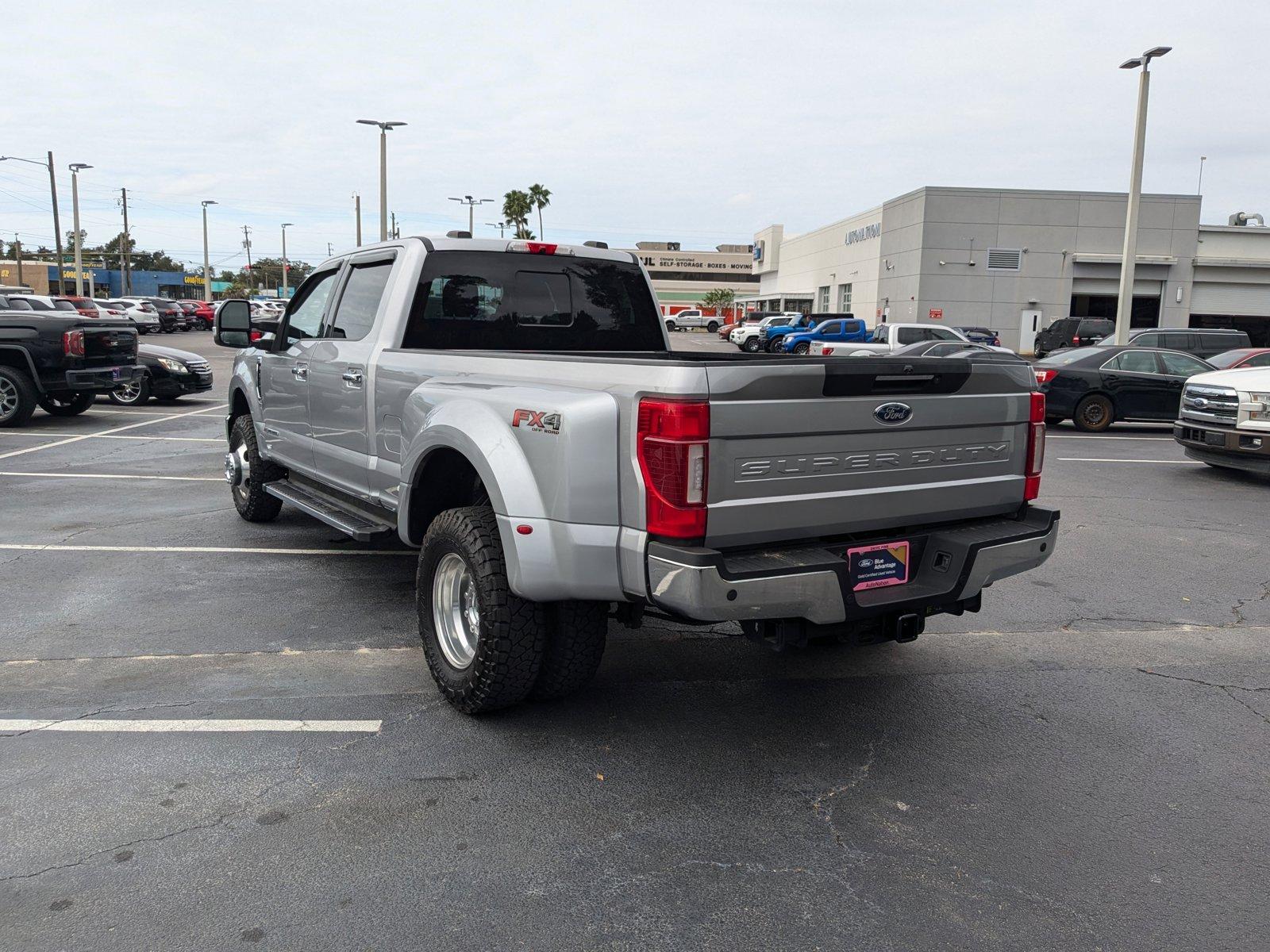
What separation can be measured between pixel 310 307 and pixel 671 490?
4.26 metres

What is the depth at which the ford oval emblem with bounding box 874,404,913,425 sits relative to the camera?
12.5 ft

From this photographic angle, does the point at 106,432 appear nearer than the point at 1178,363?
Yes

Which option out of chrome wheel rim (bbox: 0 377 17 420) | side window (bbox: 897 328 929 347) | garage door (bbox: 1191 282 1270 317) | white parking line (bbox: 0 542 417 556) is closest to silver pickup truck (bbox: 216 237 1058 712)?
white parking line (bbox: 0 542 417 556)

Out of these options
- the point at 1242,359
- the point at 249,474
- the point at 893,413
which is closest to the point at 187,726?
the point at 893,413

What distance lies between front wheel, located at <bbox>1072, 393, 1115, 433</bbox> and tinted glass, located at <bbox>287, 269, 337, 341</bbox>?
13.5 m

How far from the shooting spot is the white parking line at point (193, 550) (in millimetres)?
7215

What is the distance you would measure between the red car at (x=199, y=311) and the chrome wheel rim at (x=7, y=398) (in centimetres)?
4249

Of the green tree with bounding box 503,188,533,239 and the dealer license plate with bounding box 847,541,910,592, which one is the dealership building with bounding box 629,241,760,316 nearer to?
the green tree with bounding box 503,188,533,239

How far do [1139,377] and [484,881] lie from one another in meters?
16.1

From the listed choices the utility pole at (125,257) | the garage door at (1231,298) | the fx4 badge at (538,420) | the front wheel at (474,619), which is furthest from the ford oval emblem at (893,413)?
the utility pole at (125,257)

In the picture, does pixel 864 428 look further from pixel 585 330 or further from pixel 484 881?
pixel 585 330

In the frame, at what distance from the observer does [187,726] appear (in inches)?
164

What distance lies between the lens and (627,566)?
355 cm

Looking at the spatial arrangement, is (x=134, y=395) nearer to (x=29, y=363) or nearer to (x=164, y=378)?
(x=164, y=378)
